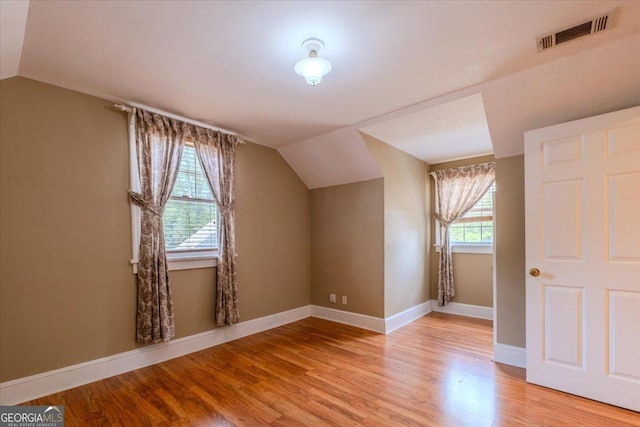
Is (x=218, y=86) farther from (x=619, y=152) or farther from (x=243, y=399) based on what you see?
(x=619, y=152)

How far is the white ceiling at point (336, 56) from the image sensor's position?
1.63 m

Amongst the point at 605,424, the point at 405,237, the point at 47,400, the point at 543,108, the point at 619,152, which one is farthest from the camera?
the point at 405,237

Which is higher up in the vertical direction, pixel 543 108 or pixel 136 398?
pixel 543 108

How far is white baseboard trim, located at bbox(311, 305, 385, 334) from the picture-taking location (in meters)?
3.79

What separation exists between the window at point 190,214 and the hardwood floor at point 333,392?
1.19m

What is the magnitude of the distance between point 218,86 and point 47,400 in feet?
9.35

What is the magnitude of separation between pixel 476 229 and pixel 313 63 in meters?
3.75

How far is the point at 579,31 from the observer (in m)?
1.78

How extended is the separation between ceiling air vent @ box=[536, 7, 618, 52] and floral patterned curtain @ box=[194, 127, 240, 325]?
10.1ft

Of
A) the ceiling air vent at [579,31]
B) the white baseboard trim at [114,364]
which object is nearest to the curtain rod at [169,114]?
the white baseboard trim at [114,364]

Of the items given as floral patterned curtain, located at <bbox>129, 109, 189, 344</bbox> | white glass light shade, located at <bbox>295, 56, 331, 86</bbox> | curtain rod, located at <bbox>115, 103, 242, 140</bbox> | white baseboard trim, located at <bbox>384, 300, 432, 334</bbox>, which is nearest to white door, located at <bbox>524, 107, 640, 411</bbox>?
white baseboard trim, located at <bbox>384, 300, 432, 334</bbox>

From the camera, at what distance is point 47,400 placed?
2.24 metres

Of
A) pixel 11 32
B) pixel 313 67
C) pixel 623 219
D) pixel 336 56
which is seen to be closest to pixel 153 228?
pixel 11 32

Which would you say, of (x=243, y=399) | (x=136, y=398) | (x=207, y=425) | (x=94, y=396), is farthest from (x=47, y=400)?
(x=243, y=399)
